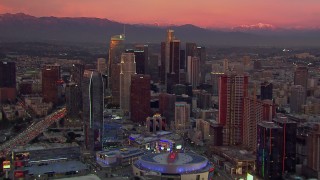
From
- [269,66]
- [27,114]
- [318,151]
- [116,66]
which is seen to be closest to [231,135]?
[318,151]

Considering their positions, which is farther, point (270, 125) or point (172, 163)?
point (270, 125)

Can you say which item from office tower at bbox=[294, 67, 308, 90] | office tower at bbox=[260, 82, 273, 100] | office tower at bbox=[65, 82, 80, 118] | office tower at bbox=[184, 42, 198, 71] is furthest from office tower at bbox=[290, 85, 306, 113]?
office tower at bbox=[184, 42, 198, 71]

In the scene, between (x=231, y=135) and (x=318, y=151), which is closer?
(x=318, y=151)

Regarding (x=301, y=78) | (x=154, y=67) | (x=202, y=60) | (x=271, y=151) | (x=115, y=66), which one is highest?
(x=202, y=60)

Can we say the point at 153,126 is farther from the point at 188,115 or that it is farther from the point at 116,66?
the point at 116,66

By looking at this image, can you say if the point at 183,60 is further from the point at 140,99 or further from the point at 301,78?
the point at 140,99

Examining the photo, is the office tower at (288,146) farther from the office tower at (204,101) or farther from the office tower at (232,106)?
the office tower at (204,101)

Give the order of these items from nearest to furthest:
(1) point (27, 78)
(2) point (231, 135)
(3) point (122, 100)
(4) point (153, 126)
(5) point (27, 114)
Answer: (2) point (231, 135), (4) point (153, 126), (5) point (27, 114), (3) point (122, 100), (1) point (27, 78)

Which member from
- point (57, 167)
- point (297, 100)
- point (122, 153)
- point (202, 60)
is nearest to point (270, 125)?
point (122, 153)
